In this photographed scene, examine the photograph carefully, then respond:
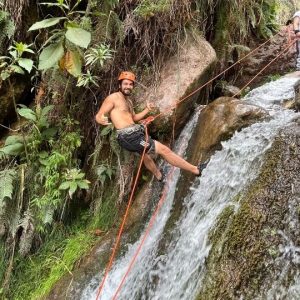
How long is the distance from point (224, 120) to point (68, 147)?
86.5 inches

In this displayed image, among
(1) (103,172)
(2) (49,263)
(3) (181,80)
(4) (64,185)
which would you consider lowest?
(2) (49,263)

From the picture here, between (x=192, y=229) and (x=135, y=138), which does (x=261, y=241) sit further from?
(x=135, y=138)

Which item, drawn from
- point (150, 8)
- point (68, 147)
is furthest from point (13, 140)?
point (150, 8)

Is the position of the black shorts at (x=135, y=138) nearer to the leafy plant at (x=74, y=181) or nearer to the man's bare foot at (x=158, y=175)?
the man's bare foot at (x=158, y=175)

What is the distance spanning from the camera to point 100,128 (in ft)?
19.0

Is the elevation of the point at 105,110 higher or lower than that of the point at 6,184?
higher

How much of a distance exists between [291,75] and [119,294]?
206 inches

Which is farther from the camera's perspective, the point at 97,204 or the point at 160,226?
the point at 97,204

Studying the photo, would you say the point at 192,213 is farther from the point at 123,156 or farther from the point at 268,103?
the point at 268,103

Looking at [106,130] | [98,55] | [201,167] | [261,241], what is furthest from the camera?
[106,130]

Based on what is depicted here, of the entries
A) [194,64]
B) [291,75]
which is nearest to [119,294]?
[194,64]

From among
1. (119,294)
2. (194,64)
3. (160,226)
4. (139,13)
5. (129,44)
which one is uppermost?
(139,13)

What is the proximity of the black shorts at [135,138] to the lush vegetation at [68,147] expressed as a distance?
57cm

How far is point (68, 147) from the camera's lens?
5719 millimetres
